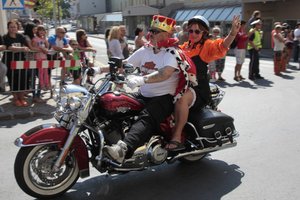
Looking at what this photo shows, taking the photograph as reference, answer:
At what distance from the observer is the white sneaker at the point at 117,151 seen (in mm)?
3686

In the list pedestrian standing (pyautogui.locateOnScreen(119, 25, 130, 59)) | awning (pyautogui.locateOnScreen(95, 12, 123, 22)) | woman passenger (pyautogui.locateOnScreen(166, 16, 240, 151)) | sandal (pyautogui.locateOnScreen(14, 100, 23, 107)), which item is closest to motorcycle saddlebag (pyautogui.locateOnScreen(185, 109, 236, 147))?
woman passenger (pyautogui.locateOnScreen(166, 16, 240, 151))

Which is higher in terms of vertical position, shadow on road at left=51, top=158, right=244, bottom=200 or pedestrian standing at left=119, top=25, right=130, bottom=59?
pedestrian standing at left=119, top=25, right=130, bottom=59

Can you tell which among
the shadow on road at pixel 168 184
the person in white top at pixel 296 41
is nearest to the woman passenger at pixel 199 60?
the shadow on road at pixel 168 184

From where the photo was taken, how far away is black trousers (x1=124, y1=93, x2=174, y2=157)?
3.89 m

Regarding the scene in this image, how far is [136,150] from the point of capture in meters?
3.95

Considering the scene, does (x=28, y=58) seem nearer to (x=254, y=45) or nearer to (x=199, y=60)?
(x=199, y=60)

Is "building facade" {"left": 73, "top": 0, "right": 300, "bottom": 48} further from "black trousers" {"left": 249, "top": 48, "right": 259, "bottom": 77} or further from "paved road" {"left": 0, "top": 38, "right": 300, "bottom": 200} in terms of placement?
"paved road" {"left": 0, "top": 38, "right": 300, "bottom": 200}

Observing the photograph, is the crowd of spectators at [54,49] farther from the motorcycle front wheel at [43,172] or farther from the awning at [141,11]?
the awning at [141,11]

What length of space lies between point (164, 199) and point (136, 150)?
593mm

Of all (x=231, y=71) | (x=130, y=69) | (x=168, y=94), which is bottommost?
(x=231, y=71)

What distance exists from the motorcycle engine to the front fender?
26.9 inches

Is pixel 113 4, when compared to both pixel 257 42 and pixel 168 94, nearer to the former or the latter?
pixel 257 42

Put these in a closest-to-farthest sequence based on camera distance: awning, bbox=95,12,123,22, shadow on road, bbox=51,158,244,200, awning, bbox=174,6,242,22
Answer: shadow on road, bbox=51,158,244,200
awning, bbox=174,6,242,22
awning, bbox=95,12,123,22

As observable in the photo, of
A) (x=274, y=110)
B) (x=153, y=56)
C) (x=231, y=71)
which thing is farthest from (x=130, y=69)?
(x=231, y=71)
